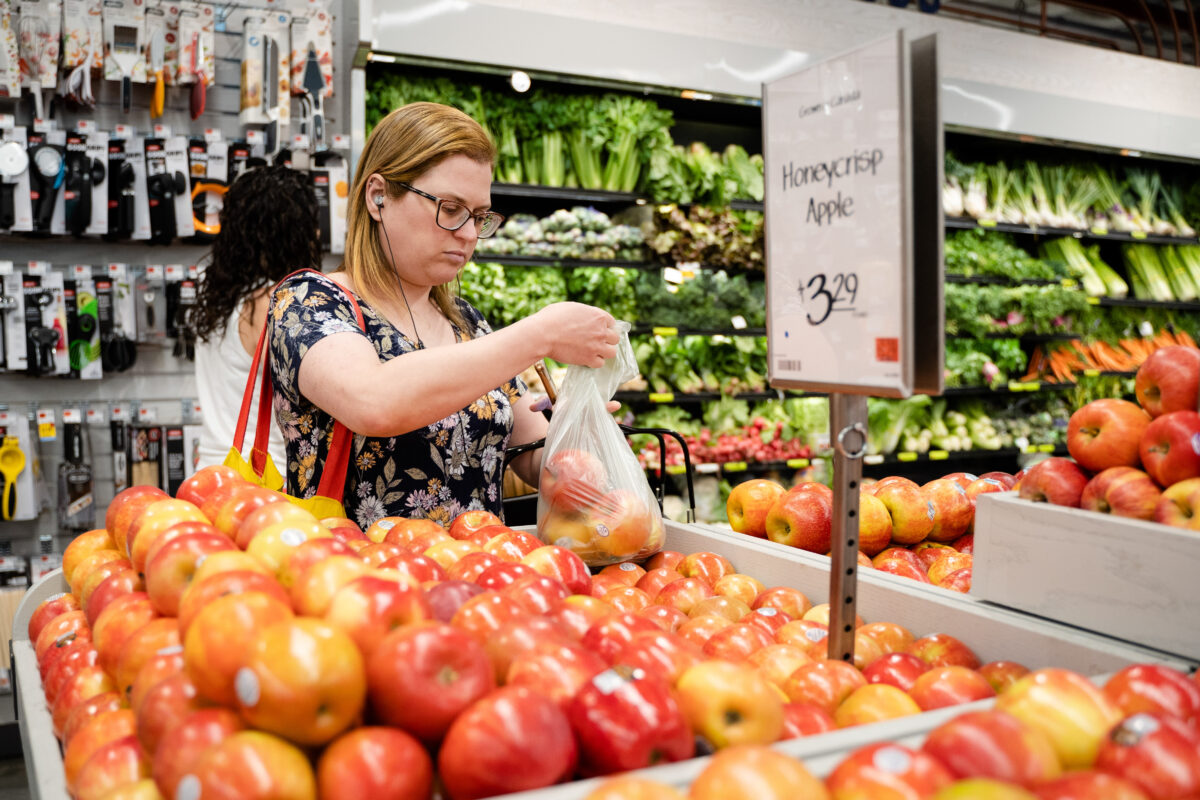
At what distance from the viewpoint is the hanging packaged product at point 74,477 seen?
3.72 meters

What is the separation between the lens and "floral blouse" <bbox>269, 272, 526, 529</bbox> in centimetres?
172

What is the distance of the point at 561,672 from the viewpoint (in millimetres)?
827

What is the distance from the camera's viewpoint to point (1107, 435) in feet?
3.85

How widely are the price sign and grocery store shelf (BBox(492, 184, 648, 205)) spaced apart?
10.8 ft

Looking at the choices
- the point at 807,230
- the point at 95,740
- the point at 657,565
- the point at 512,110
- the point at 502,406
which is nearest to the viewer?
the point at 95,740

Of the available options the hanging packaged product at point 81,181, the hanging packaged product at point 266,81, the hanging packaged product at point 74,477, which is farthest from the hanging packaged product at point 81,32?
the hanging packaged product at point 74,477

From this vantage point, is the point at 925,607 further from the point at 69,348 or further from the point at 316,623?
the point at 69,348

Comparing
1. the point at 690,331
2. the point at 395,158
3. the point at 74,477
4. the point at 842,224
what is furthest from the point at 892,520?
the point at 74,477

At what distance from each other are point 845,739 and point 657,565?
97cm

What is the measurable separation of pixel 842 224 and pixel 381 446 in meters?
1.14

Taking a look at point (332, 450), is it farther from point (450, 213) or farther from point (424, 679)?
point (424, 679)

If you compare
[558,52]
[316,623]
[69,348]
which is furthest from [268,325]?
[558,52]

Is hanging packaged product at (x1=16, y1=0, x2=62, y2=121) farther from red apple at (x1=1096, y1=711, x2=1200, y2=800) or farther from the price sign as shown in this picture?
red apple at (x1=1096, y1=711, x2=1200, y2=800)

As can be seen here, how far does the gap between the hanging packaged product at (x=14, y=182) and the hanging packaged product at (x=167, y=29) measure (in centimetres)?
62
